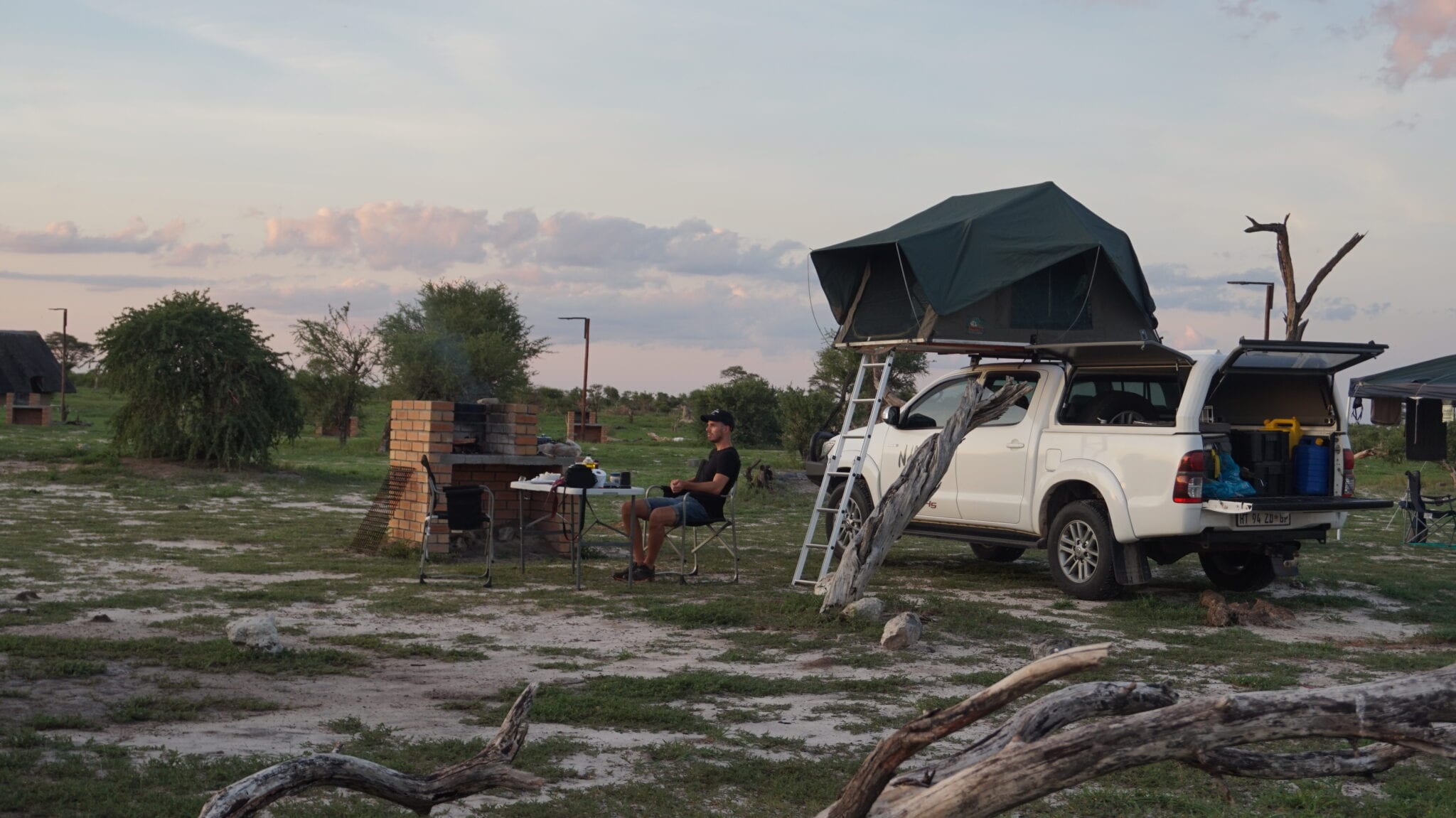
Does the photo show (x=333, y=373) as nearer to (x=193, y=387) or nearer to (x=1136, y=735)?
(x=193, y=387)

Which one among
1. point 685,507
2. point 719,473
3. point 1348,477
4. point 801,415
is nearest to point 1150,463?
point 1348,477

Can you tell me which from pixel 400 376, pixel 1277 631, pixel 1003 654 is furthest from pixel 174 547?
pixel 400 376

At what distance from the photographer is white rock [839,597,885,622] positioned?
9.52 m

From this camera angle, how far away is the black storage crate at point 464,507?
1152 centimetres

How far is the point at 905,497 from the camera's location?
10.2 metres

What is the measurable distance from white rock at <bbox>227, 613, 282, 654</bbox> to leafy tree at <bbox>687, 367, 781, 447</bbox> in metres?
37.9

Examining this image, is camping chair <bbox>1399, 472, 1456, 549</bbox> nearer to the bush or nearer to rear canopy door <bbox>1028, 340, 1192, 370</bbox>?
rear canopy door <bbox>1028, 340, 1192, 370</bbox>

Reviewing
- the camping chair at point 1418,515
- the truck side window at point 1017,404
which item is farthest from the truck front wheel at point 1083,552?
the camping chair at point 1418,515

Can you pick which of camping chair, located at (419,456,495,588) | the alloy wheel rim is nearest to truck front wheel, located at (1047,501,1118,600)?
the alloy wheel rim

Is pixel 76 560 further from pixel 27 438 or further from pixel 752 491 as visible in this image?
pixel 27 438

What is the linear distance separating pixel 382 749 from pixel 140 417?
2111 cm

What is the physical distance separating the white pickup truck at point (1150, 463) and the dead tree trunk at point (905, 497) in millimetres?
1154

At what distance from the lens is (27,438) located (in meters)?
32.9

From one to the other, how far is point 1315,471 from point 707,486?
513cm
